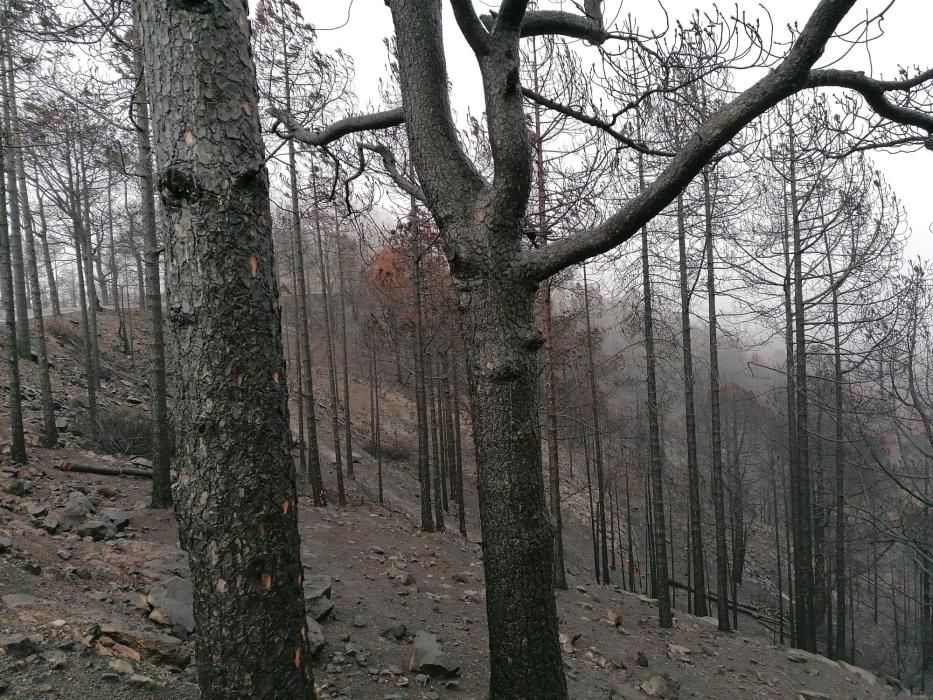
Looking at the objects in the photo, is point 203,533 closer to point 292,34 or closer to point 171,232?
point 171,232

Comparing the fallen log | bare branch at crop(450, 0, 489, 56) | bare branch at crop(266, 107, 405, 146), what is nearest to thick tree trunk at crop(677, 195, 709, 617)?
bare branch at crop(266, 107, 405, 146)

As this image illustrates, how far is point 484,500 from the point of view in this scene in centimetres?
272

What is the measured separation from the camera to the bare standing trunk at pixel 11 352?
6.77 m

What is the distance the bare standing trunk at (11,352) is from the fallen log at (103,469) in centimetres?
53

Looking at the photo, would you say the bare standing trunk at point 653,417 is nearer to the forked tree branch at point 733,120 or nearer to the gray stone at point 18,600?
the forked tree branch at point 733,120

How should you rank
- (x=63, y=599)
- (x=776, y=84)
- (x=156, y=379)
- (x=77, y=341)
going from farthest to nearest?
(x=77, y=341), (x=156, y=379), (x=63, y=599), (x=776, y=84)

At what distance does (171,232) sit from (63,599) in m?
3.45

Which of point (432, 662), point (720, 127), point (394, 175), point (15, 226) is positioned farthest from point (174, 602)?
point (15, 226)

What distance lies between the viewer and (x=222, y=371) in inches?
64.9

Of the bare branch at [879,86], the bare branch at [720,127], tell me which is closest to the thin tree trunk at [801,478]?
the bare branch at [879,86]

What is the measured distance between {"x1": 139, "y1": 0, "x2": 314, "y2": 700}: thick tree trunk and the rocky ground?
150cm

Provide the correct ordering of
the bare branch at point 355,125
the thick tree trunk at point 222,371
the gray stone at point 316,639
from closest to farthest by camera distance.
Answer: the thick tree trunk at point 222,371 < the bare branch at point 355,125 < the gray stone at point 316,639

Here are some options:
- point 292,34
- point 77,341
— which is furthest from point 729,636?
point 77,341

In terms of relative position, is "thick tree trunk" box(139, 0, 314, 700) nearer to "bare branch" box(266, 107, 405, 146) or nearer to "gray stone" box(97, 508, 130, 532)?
"bare branch" box(266, 107, 405, 146)
